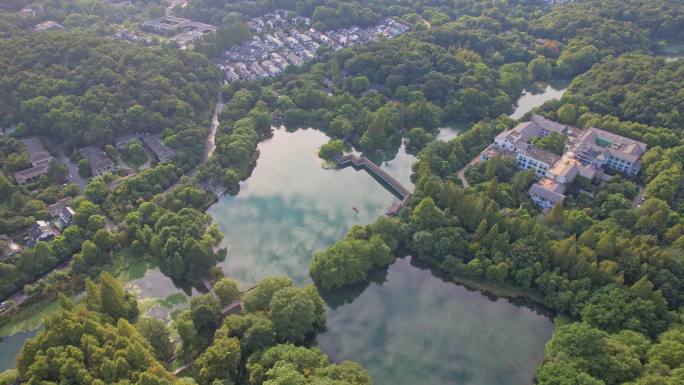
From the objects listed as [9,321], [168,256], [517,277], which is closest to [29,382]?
[9,321]

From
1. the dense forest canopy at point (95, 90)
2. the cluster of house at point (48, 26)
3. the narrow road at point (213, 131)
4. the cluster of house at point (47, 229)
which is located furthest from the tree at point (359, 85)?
the cluster of house at point (48, 26)

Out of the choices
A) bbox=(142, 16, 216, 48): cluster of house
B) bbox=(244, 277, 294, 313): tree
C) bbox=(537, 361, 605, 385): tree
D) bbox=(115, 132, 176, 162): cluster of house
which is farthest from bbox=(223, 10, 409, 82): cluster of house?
bbox=(537, 361, 605, 385): tree

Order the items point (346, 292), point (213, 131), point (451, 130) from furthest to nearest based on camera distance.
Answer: point (451, 130) < point (213, 131) < point (346, 292)

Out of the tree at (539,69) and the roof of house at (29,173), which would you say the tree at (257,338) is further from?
the tree at (539,69)

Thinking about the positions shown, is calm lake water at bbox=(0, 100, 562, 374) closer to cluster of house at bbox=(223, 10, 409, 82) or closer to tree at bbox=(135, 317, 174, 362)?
tree at bbox=(135, 317, 174, 362)

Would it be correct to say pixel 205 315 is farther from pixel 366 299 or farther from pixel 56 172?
pixel 56 172

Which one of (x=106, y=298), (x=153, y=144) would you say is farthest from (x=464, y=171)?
(x=106, y=298)
